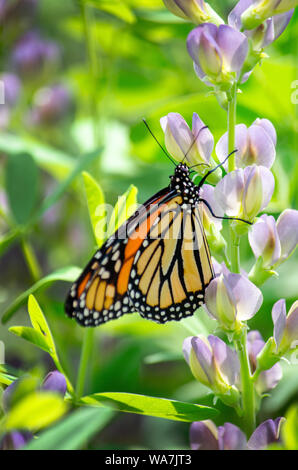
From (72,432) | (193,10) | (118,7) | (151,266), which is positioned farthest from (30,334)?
(118,7)

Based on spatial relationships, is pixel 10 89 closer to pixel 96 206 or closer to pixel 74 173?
pixel 74 173

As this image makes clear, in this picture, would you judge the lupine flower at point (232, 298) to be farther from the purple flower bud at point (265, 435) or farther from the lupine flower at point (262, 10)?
the lupine flower at point (262, 10)

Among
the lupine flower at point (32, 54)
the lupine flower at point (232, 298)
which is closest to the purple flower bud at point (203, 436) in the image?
the lupine flower at point (232, 298)

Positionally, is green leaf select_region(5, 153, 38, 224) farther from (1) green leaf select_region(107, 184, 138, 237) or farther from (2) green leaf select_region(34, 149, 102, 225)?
(1) green leaf select_region(107, 184, 138, 237)

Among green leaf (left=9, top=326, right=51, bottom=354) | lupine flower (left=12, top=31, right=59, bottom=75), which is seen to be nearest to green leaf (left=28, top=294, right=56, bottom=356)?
green leaf (left=9, top=326, right=51, bottom=354)

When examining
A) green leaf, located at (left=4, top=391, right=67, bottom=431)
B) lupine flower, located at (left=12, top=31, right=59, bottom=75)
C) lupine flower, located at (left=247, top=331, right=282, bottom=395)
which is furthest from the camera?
lupine flower, located at (left=12, top=31, right=59, bottom=75)
